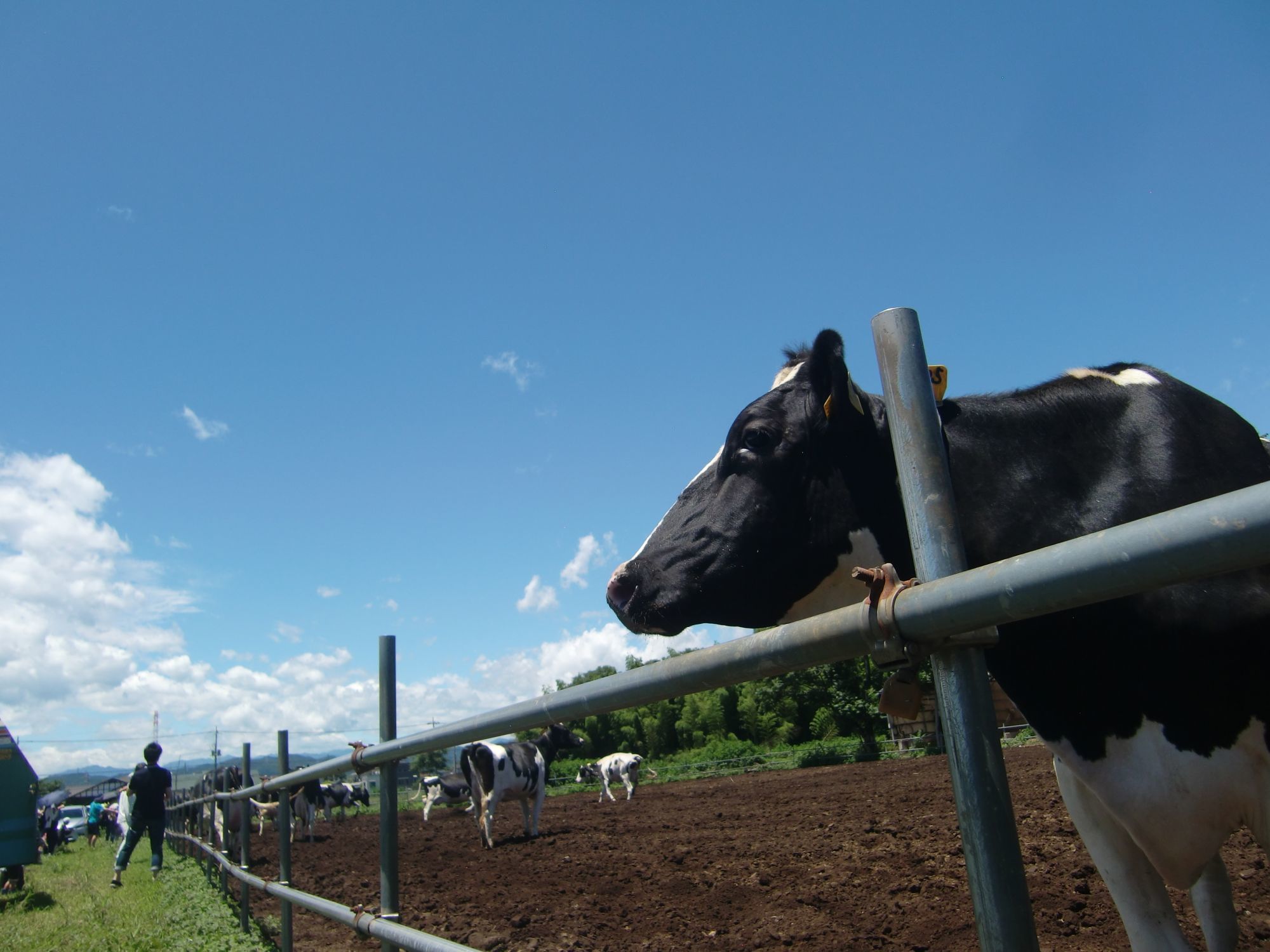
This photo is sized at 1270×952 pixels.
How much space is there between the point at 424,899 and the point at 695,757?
94.4ft

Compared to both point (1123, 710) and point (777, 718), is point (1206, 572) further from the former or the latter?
point (777, 718)

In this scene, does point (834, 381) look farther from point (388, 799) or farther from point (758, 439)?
point (388, 799)

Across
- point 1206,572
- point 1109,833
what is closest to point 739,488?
point 1109,833

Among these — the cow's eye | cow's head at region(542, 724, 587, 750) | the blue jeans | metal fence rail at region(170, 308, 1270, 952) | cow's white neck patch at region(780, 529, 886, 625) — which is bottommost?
the blue jeans

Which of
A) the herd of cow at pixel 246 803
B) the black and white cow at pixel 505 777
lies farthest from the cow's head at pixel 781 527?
the black and white cow at pixel 505 777

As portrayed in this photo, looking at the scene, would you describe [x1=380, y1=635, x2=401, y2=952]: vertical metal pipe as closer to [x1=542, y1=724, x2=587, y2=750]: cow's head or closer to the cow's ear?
the cow's ear

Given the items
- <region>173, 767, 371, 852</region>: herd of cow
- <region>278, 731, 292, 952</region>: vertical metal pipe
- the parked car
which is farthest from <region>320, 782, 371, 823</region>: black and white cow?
<region>278, 731, 292, 952</region>: vertical metal pipe

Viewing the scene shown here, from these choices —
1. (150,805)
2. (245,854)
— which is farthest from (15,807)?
(245,854)

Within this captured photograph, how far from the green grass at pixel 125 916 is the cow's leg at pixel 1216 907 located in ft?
14.9

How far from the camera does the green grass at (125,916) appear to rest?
5477 millimetres

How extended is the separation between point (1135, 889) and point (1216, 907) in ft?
1.08

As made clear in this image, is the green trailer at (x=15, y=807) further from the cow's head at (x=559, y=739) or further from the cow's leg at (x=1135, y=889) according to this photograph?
the cow's leg at (x=1135, y=889)

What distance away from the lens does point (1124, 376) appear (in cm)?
229

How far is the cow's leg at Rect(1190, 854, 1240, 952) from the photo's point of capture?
2.25 meters
